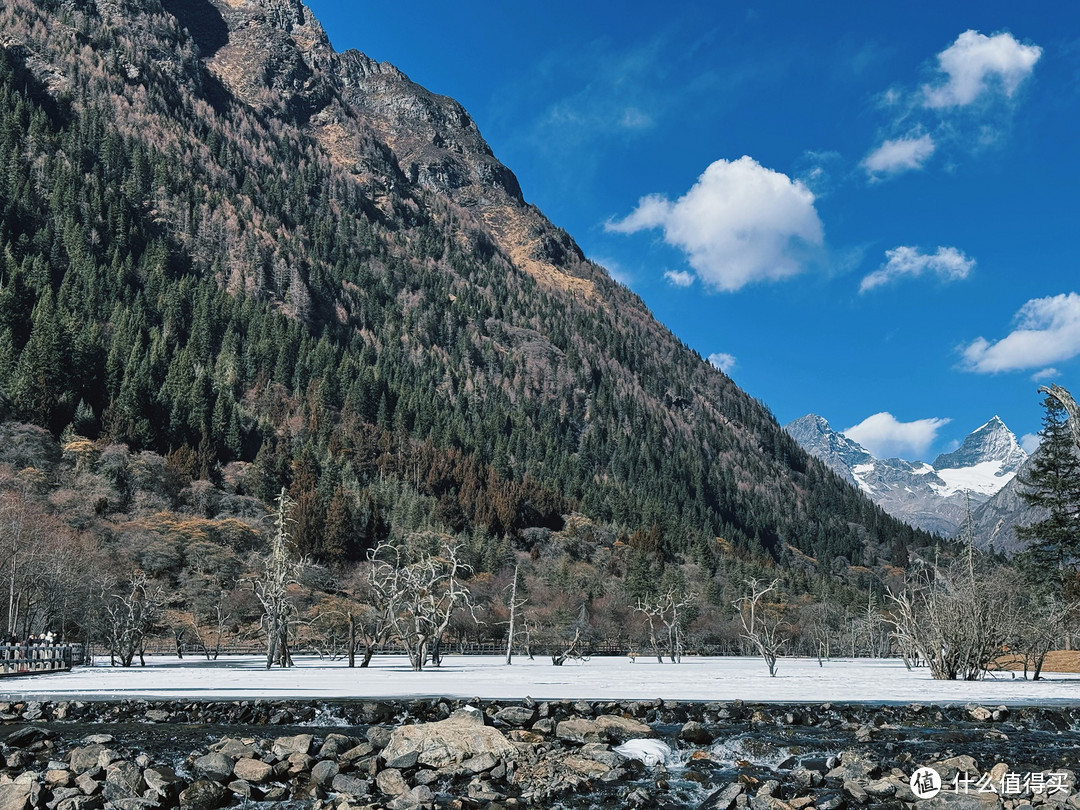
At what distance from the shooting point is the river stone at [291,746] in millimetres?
16433

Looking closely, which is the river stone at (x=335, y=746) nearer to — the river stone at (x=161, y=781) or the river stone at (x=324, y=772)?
the river stone at (x=324, y=772)

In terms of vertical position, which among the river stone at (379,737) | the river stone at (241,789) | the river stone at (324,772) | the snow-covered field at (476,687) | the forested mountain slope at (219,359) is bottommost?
the snow-covered field at (476,687)

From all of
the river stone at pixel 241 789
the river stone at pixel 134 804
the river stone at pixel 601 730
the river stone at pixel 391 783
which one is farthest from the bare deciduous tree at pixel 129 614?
the river stone at pixel 391 783

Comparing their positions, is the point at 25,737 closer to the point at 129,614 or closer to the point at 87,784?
the point at 87,784

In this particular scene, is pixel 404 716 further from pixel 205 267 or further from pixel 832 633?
pixel 205 267

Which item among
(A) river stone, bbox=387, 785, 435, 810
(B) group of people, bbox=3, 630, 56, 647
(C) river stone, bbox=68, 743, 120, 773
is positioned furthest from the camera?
(B) group of people, bbox=3, 630, 56, 647

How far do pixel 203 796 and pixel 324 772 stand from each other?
7.32 ft

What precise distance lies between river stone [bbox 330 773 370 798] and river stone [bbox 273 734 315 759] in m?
2.14

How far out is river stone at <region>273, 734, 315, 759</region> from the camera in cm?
1643

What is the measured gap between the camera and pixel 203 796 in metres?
13.5

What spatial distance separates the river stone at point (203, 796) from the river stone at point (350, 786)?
1.89 m

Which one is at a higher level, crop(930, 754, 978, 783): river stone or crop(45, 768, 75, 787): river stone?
crop(930, 754, 978, 783): river stone

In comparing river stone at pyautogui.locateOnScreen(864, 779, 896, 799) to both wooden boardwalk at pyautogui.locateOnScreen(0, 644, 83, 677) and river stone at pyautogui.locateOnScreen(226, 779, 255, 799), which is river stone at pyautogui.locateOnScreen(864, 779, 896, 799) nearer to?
river stone at pyautogui.locateOnScreen(226, 779, 255, 799)

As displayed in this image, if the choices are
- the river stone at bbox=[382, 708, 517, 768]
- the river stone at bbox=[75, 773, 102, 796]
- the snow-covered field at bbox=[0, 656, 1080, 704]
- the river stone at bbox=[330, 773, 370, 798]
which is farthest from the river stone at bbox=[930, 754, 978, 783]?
the river stone at bbox=[75, 773, 102, 796]
